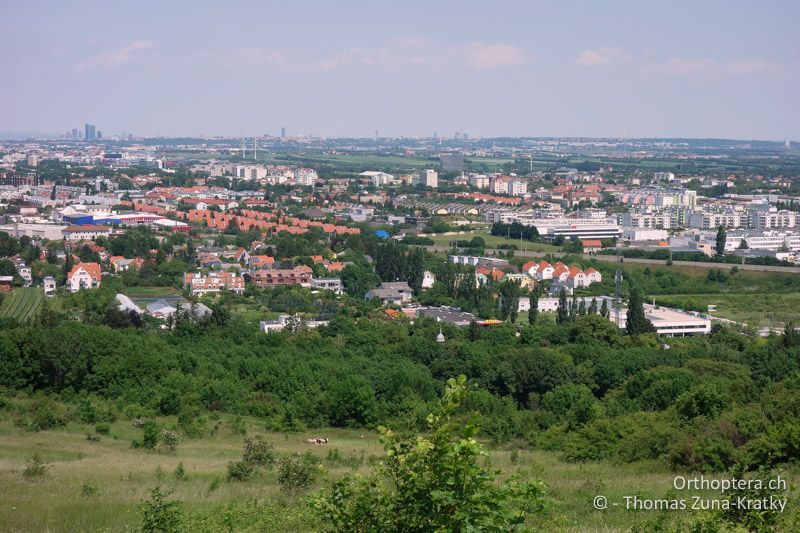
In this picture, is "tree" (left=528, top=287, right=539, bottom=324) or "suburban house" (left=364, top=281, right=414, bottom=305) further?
"suburban house" (left=364, top=281, right=414, bottom=305)

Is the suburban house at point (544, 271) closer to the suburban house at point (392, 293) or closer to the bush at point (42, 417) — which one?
the suburban house at point (392, 293)

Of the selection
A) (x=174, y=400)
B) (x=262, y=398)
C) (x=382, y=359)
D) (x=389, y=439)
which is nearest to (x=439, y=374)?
(x=382, y=359)

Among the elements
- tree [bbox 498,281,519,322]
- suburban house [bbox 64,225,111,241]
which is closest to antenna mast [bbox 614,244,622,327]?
tree [bbox 498,281,519,322]

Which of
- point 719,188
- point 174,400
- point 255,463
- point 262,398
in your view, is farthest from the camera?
point 719,188

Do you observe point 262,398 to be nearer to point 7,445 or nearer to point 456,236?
point 7,445

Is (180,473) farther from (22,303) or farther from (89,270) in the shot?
(89,270)

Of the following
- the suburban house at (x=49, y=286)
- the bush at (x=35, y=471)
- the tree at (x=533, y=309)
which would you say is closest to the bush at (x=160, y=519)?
the bush at (x=35, y=471)

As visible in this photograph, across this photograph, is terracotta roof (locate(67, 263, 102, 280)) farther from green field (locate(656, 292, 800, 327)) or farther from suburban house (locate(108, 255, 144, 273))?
→ green field (locate(656, 292, 800, 327))
